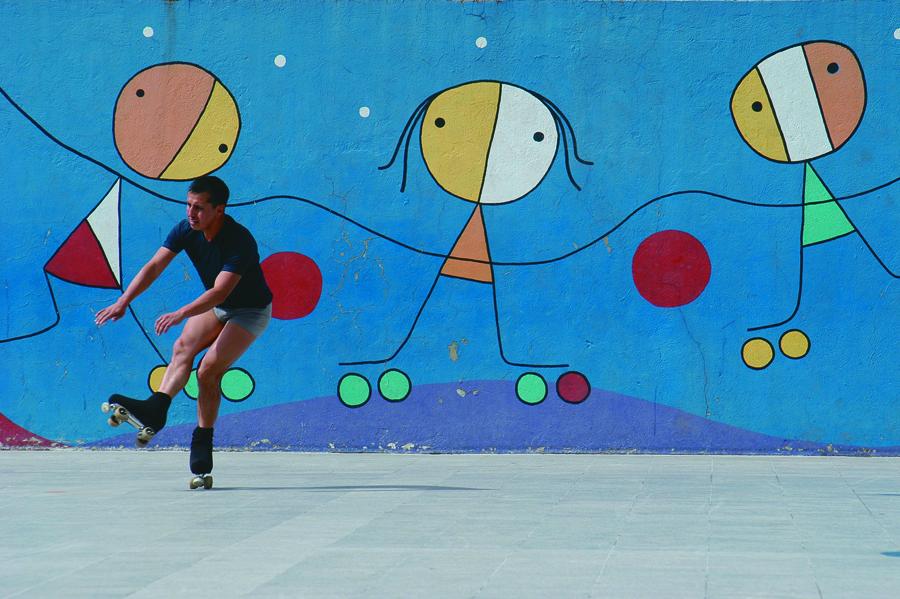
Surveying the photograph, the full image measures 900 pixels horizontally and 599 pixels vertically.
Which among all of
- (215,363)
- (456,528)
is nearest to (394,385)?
(215,363)

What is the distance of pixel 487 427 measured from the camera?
8797mm

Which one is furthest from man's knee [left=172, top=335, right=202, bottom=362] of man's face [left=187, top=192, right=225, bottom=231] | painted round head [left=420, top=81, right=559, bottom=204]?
painted round head [left=420, top=81, right=559, bottom=204]

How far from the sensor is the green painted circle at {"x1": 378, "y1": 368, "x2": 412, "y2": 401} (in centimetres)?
880

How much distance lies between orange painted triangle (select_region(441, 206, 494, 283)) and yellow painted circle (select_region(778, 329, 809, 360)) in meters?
2.04

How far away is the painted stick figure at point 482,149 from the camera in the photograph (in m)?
8.74

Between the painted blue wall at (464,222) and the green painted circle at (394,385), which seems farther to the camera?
the green painted circle at (394,385)

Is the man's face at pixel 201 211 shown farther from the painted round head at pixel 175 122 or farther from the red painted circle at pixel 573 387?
the red painted circle at pixel 573 387

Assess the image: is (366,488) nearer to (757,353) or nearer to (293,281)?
(293,281)

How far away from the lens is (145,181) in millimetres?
8938

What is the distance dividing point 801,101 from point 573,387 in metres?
2.52

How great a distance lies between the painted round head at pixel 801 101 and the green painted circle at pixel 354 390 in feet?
10.3

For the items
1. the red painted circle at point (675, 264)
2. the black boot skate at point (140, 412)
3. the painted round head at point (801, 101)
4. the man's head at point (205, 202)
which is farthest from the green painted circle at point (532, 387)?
the black boot skate at point (140, 412)

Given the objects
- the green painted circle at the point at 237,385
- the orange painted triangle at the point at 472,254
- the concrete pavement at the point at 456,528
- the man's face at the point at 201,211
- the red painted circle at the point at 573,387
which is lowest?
the concrete pavement at the point at 456,528

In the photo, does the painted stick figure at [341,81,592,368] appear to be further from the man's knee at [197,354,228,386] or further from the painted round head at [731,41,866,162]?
the man's knee at [197,354,228,386]
